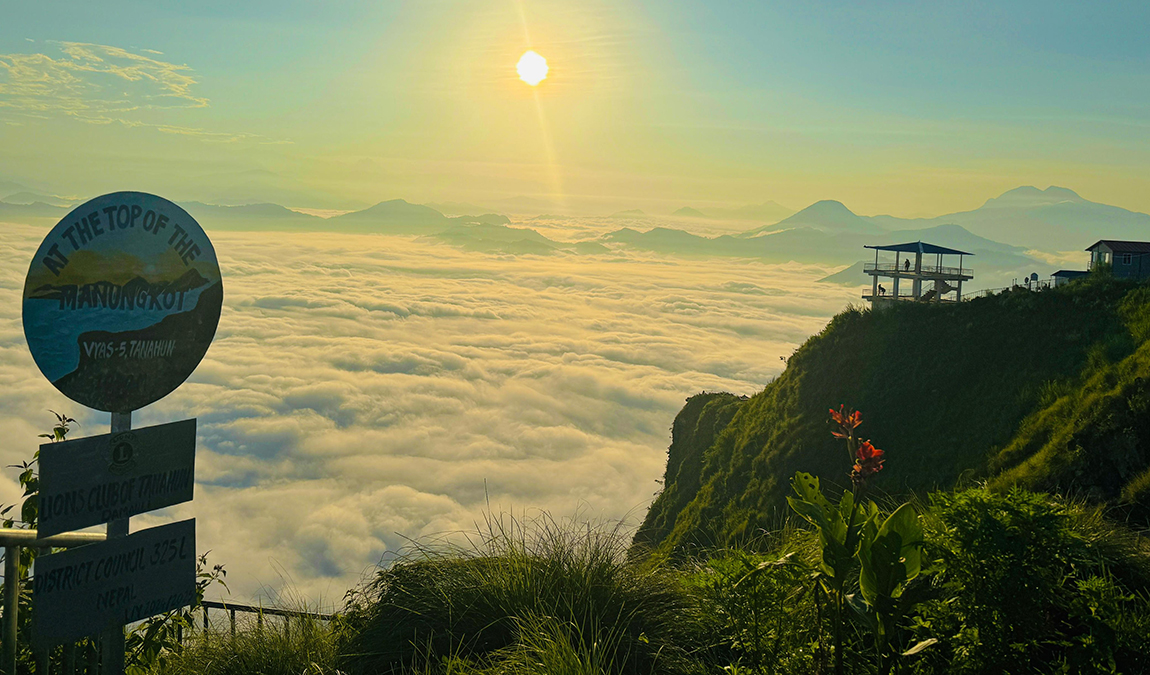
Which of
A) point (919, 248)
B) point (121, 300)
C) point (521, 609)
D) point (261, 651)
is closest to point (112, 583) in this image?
point (261, 651)

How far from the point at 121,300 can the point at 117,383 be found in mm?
476

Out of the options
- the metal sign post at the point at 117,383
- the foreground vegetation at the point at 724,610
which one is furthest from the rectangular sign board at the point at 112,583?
the foreground vegetation at the point at 724,610

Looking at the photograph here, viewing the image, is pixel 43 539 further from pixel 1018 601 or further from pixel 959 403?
pixel 959 403

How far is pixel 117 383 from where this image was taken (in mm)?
4293

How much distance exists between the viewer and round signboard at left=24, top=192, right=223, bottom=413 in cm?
403

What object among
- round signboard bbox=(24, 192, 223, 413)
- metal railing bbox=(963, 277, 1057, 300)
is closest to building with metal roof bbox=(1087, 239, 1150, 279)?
metal railing bbox=(963, 277, 1057, 300)

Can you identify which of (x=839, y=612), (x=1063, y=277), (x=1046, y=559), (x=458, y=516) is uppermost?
(x=1063, y=277)

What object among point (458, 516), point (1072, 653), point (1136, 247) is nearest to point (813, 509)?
point (1072, 653)

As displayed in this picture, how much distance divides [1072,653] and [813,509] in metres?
1.49

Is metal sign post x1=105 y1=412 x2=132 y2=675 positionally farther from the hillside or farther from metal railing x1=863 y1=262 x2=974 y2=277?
metal railing x1=863 y1=262 x2=974 y2=277

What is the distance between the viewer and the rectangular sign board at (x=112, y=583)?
3.90m

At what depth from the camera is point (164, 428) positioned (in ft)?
14.7

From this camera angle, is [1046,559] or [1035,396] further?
[1035,396]

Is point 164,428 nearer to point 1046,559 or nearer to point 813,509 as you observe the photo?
point 813,509
